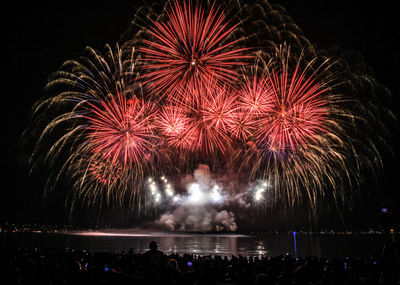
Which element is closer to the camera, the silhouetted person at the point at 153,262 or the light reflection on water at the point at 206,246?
the silhouetted person at the point at 153,262

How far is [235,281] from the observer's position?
10.6 metres

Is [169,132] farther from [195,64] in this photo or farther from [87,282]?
[87,282]

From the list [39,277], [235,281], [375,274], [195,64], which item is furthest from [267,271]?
[195,64]

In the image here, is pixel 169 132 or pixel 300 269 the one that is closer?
pixel 300 269

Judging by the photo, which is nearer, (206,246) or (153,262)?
(153,262)

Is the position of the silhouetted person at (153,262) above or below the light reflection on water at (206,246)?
above

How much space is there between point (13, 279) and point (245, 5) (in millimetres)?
17660

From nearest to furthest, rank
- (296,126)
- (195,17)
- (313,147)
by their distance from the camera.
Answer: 1. (195,17)
2. (296,126)
3. (313,147)

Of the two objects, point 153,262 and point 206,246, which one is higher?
point 153,262

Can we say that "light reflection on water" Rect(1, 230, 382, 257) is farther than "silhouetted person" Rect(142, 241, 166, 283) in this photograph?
Yes

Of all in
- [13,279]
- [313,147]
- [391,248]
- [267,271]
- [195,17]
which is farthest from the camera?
[313,147]

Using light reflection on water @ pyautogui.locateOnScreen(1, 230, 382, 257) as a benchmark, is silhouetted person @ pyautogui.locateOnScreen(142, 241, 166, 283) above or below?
above

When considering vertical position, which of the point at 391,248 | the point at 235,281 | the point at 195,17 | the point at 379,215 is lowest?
the point at 235,281

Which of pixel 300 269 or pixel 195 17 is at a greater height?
pixel 195 17
